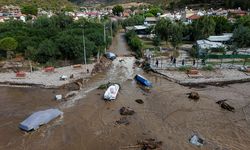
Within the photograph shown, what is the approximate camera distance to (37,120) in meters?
24.1

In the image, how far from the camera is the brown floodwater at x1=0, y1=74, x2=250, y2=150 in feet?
72.0

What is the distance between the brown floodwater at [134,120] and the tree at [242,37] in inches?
763

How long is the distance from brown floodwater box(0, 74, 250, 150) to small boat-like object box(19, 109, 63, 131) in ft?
1.71

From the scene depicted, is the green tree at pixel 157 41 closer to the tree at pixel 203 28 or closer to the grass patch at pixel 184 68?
the tree at pixel 203 28

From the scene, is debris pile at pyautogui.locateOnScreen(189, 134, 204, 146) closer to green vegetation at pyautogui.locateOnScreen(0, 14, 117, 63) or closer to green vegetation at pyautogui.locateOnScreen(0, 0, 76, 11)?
green vegetation at pyautogui.locateOnScreen(0, 14, 117, 63)

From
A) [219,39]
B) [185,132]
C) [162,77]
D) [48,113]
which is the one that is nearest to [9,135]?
[48,113]

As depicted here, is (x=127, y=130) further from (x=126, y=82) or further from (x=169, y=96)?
(x=126, y=82)

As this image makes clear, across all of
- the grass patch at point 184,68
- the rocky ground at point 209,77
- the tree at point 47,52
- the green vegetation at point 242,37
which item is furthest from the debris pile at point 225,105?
the tree at point 47,52

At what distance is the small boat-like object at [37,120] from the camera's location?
23.6 m

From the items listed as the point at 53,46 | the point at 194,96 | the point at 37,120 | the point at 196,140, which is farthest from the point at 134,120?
the point at 53,46

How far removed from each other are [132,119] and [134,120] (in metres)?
0.31

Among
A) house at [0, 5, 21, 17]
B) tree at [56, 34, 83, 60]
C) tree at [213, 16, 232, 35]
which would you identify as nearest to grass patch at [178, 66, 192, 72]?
tree at [56, 34, 83, 60]

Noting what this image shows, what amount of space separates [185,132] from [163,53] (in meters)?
26.5

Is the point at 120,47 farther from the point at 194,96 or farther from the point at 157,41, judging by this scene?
the point at 194,96
